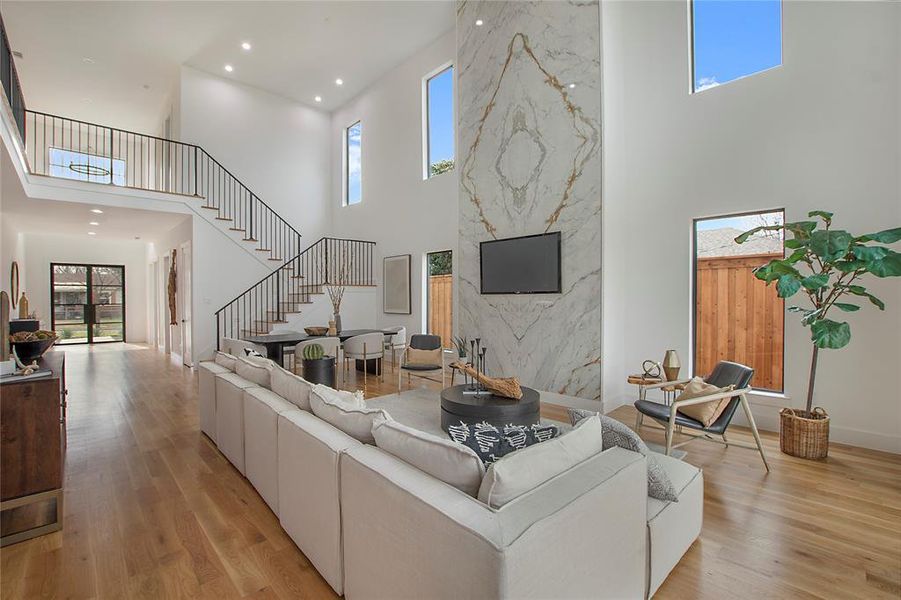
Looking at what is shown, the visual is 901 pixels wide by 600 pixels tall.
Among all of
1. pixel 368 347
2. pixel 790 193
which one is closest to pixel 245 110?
pixel 368 347

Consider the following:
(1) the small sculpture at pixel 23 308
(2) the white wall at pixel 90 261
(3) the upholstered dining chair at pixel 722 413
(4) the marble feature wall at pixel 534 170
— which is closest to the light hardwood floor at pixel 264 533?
(3) the upholstered dining chair at pixel 722 413

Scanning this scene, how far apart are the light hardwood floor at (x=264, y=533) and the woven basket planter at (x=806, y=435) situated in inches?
3.7

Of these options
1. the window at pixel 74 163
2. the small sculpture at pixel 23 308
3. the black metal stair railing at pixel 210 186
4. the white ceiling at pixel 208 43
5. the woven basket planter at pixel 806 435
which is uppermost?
the white ceiling at pixel 208 43

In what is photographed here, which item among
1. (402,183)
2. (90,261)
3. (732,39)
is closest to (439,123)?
(402,183)

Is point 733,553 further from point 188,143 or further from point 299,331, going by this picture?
point 188,143

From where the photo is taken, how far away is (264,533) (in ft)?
7.70

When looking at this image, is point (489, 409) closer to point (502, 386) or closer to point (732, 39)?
point (502, 386)

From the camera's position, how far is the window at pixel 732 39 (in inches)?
161

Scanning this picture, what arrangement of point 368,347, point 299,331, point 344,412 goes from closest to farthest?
1. point 344,412
2. point 368,347
3. point 299,331

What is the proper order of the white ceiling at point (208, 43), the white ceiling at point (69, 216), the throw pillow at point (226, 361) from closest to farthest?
1. the throw pillow at point (226, 361)
2. the white ceiling at point (69, 216)
3. the white ceiling at point (208, 43)

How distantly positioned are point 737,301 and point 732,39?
2.79 metres

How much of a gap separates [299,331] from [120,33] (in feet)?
19.7

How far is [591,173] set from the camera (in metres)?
4.78

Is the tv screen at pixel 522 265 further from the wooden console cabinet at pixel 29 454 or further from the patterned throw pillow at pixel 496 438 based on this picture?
the wooden console cabinet at pixel 29 454
